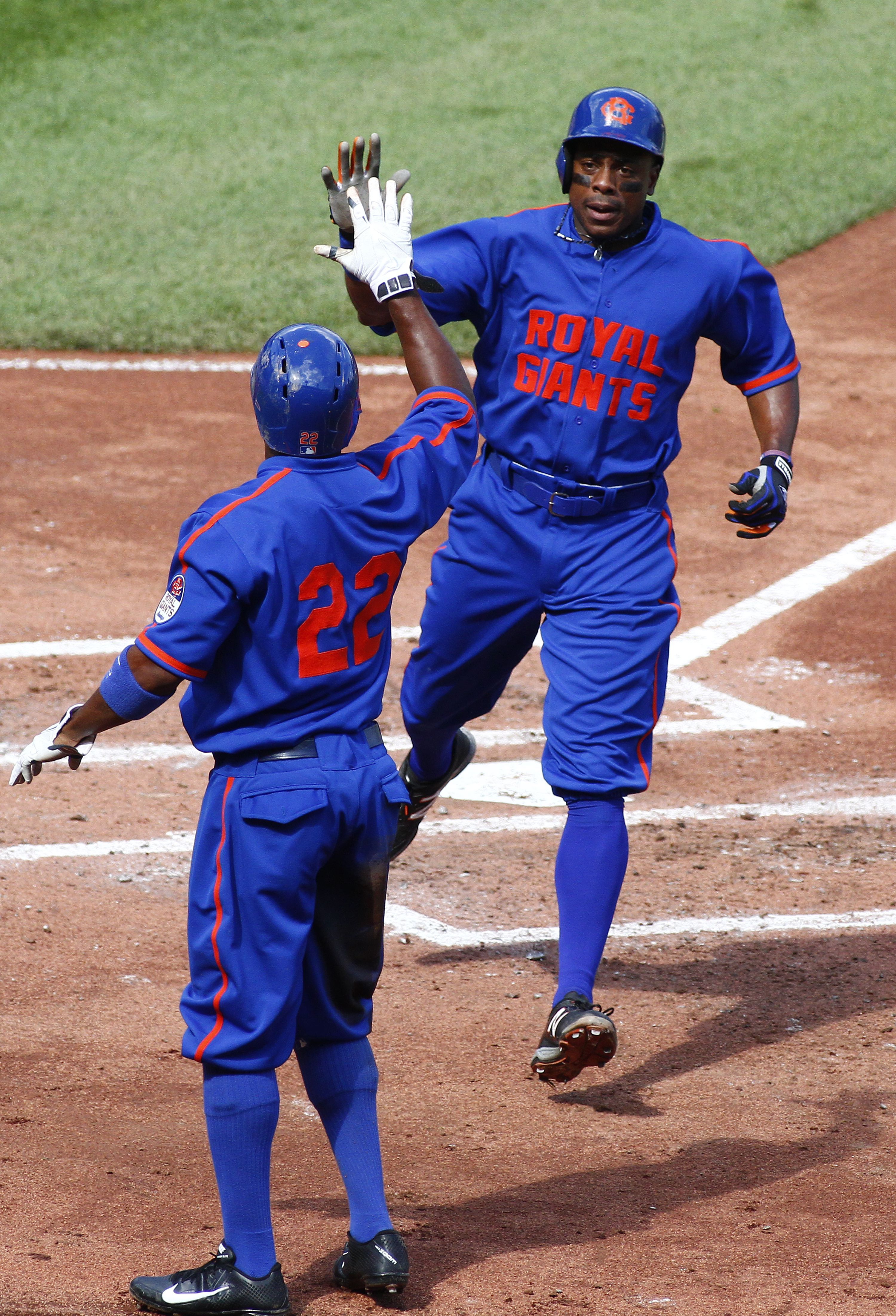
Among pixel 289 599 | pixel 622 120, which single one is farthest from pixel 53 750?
pixel 622 120

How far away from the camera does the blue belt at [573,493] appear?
428 cm

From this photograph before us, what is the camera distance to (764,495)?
13.9 ft

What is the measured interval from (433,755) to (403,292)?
170 cm

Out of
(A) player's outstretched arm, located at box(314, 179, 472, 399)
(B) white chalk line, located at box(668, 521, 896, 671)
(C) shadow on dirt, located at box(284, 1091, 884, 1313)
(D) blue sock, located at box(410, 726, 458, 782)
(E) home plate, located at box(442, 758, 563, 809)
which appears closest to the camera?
(C) shadow on dirt, located at box(284, 1091, 884, 1313)

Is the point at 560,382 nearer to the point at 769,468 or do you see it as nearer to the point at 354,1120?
the point at 769,468

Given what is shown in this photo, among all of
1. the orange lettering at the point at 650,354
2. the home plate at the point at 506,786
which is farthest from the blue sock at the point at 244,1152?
the home plate at the point at 506,786

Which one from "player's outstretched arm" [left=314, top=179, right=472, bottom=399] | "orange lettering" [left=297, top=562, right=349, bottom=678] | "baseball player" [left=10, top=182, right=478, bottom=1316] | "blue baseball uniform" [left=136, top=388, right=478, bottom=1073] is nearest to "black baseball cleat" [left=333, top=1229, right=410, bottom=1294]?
"baseball player" [left=10, top=182, right=478, bottom=1316]

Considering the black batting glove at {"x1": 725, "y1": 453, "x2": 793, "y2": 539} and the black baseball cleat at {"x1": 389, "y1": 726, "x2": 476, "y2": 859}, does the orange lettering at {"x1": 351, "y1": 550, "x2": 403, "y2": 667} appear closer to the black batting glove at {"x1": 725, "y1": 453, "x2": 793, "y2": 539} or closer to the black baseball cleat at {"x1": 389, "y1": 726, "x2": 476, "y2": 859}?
the black batting glove at {"x1": 725, "y1": 453, "x2": 793, "y2": 539}

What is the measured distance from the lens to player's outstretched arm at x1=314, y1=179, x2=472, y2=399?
11.2ft

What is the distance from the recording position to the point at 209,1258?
3199 millimetres

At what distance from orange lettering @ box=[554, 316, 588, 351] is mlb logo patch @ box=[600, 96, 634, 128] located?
467mm

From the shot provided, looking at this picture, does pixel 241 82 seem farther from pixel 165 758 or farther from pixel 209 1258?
pixel 209 1258

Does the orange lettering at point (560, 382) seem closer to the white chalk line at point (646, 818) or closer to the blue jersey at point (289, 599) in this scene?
the blue jersey at point (289, 599)

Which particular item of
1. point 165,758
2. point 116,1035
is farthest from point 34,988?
point 165,758
